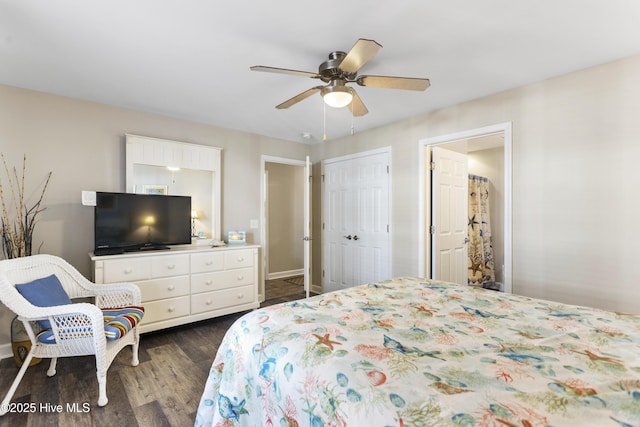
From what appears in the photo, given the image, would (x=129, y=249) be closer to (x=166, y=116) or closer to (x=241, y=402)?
(x=166, y=116)

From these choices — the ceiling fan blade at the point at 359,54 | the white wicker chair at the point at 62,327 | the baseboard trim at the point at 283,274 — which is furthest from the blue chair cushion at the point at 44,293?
the baseboard trim at the point at 283,274

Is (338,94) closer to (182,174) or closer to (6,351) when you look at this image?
(182,174)

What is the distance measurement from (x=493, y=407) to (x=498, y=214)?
479 centimetres

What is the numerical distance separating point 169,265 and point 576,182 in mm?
3737

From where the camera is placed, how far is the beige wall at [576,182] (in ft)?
7.00

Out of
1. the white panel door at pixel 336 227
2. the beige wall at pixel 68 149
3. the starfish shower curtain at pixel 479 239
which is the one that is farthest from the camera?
the starfish shower curtain at pixel 479 239

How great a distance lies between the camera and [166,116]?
3408 millimetres

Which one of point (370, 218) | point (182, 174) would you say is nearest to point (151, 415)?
point (182, 174)

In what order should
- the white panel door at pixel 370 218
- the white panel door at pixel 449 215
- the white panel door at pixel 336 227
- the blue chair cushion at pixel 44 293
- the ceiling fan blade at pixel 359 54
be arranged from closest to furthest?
the ceiling fan blade at pixel 359 54 → the blue chair cushion at pixel 44 293 → the white panel door at pixel 449 215 → the white panel door at pixel 370 218 → the white panel door at pixel 336 227

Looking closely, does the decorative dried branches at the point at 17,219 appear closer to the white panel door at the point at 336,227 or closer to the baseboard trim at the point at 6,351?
the baseboard trim at the point at 6,351

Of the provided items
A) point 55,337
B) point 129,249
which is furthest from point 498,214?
point 55,337

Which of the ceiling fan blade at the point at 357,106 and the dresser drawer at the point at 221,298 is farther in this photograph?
the dresser drawer at the point at 221,298

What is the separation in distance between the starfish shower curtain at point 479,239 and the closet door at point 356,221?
175 centimetres

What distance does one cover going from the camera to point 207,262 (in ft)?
10.8
